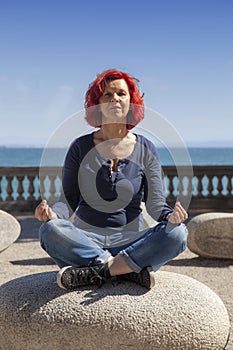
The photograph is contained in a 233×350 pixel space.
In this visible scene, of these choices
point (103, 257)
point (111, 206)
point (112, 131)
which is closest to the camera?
point (103, 257)

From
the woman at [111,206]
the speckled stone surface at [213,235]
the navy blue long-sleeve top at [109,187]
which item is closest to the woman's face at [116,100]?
the woman at [111,206]

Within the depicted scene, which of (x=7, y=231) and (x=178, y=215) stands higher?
(x=178, y=215)

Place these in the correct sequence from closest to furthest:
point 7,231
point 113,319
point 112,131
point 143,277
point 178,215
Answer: point 113,319
point 178,215
point 143,277
point 112,131
point 7,231

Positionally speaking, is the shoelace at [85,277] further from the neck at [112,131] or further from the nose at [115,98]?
the nose at [115,98]

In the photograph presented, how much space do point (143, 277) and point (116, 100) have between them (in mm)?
1270

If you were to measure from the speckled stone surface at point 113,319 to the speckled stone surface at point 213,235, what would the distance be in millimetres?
3727

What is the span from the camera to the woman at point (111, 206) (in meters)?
3.91

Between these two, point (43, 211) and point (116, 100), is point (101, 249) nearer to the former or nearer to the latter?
point (43, 211)

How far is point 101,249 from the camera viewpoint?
4.04 m

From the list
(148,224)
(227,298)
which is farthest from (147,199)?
(148,224)

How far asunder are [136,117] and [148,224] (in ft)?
9.38

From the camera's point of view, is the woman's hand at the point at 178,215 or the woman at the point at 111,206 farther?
the woman at the point at 111,206

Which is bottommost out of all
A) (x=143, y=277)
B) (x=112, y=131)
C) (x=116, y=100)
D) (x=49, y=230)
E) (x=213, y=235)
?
(x=213, y=235)

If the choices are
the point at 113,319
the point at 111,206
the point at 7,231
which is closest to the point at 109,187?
the point at 111,206
